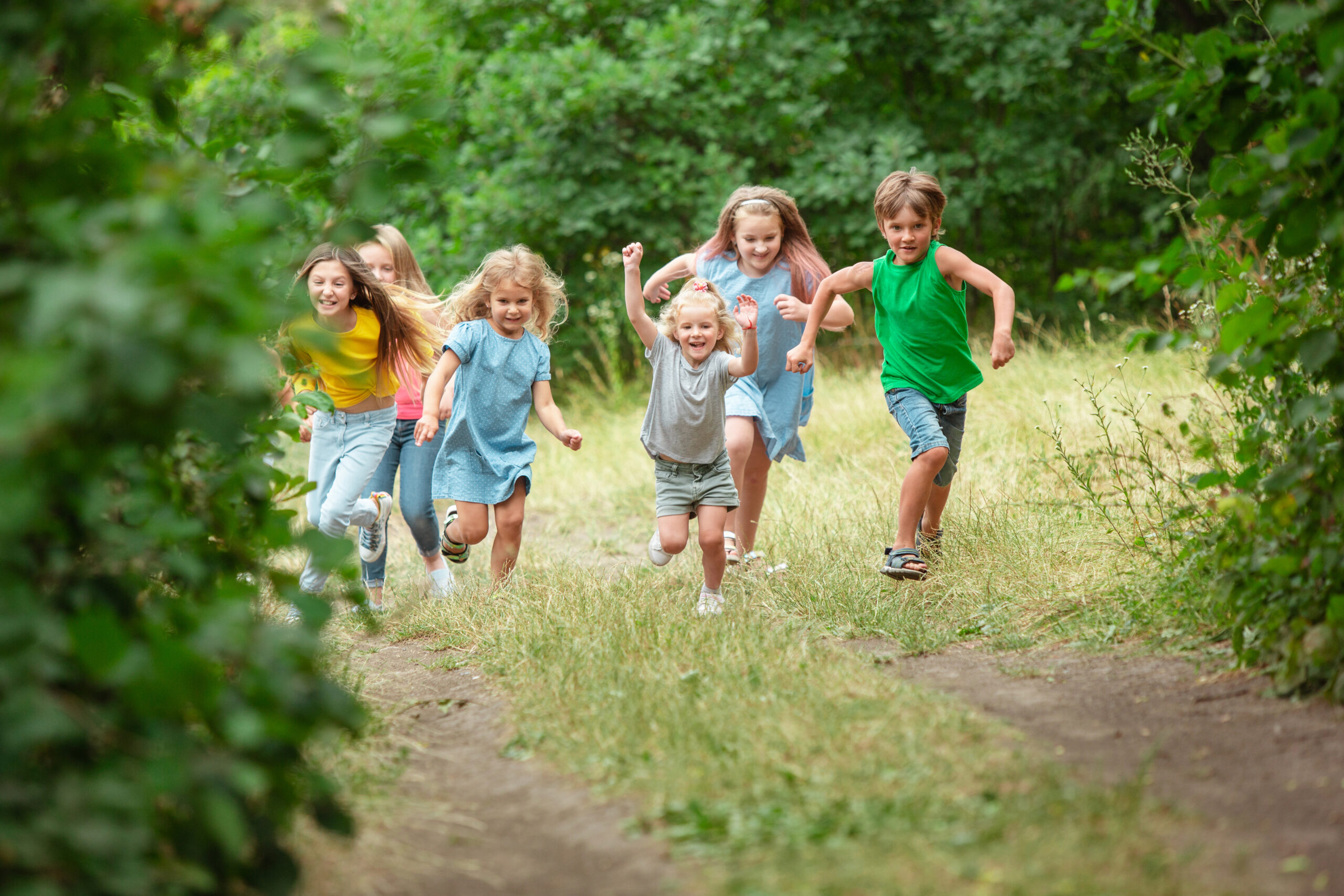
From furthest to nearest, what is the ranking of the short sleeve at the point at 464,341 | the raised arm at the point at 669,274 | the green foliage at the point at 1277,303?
1. the raised arm at the point at 669,274
2. the short sleeve at the point at 464,341
3. the green foliage at the point at 1277,303

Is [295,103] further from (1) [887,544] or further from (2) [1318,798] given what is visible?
(1) [887,544]

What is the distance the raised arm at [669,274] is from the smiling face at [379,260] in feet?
4.36

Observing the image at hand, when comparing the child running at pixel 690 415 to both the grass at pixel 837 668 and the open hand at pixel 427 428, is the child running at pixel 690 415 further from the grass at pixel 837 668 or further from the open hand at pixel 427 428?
the open hand at pixel 427 428

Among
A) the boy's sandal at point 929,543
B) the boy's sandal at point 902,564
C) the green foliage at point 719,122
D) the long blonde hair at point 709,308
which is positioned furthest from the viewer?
the green foliage at point 719,122

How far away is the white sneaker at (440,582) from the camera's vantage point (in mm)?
5504

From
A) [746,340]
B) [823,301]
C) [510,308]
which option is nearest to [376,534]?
[510,308]

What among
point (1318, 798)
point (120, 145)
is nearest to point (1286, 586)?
point (1318, 798)

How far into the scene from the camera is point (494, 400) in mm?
5242

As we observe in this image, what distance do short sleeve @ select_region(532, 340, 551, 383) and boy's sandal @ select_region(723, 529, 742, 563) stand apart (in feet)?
3.66

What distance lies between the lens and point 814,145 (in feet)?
34.6

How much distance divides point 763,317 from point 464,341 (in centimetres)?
141

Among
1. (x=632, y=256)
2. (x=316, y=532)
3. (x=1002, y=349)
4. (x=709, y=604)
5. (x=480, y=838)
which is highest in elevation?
(x=632, y=256)

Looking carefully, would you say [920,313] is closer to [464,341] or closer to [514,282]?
[514,282]

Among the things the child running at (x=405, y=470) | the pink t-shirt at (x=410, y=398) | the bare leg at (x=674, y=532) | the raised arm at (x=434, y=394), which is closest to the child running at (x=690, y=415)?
the bare leg at (x=674, y=532)
